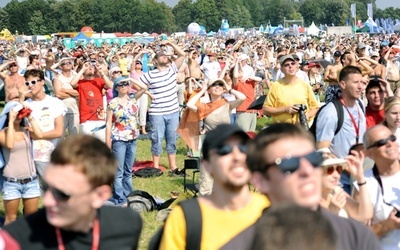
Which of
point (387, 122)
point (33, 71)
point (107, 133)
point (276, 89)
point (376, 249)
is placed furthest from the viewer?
point (107, 133)

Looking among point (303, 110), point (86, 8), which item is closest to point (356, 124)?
point (303, 110)

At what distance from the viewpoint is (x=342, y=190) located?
3648 mm

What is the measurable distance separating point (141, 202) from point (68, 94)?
3.11 metres

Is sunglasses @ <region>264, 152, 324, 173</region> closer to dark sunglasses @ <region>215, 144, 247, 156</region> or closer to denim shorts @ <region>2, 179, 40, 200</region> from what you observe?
dark sunglasses @ <region>215, 144, 247, 156</region>

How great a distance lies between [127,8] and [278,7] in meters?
60.5

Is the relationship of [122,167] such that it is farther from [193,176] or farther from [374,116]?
[374,116]

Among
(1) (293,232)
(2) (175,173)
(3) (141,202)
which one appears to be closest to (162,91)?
(2) (175,173)

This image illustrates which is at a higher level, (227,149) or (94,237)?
(227,149)

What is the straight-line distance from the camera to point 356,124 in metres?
6.09

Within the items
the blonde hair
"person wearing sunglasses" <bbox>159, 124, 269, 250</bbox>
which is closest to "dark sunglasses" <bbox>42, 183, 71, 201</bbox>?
"person wearing sunglasses" <bbox>159, 124, 269, 250</bbox>

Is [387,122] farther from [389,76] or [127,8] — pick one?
[127,8]

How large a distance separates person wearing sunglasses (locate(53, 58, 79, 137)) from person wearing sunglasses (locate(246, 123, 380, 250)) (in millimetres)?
8274

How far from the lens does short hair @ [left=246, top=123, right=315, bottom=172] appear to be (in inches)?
101

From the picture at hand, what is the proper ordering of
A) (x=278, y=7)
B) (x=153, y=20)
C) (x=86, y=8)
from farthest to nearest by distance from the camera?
(x=278, y=7), (x=153, y=20), (x=86, y=8)
